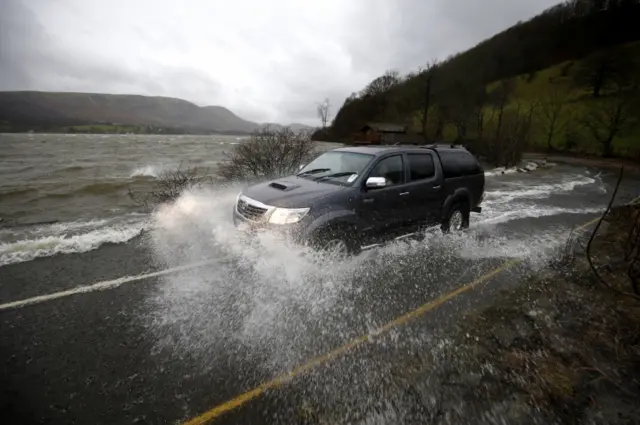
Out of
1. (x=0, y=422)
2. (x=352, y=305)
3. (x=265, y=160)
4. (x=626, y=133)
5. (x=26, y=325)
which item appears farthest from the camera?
(x=626, y=133)

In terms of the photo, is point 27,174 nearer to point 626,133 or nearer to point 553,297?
point 553,297

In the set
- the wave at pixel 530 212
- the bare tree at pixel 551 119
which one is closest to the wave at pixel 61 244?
the wave at pixel 530 212

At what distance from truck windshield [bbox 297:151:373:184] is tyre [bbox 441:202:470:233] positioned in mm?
2466

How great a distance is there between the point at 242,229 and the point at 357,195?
1.88 meters

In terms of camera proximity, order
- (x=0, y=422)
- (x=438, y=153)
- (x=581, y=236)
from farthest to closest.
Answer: (x=581, y=236)
(x=438, y=153)
(x=0, y=422)

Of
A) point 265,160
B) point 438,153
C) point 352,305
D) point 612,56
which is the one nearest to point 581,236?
point 438,153

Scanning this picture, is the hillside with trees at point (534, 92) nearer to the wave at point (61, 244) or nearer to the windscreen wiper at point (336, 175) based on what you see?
the windscreen wiper at point (336, 175)

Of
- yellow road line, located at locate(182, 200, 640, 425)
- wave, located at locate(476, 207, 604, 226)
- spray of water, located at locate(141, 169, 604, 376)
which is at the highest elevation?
spray of water, located at locate(141, 169, 604, 376)

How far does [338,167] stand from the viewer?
5.77m

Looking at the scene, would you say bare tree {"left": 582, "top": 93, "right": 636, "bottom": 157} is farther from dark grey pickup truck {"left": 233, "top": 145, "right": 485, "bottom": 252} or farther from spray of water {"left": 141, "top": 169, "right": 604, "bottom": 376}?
dark grey pickup truck {"left": 233, "top": 145, "right": 485, "bottom": 252}

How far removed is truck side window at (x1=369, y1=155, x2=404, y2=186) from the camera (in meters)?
5.52

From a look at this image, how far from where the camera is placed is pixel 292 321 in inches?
153

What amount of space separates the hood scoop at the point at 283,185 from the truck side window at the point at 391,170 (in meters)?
1.32

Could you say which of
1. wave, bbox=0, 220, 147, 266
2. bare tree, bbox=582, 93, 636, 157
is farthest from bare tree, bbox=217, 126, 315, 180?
bare tree, bbox=582, 93, 636, 157
